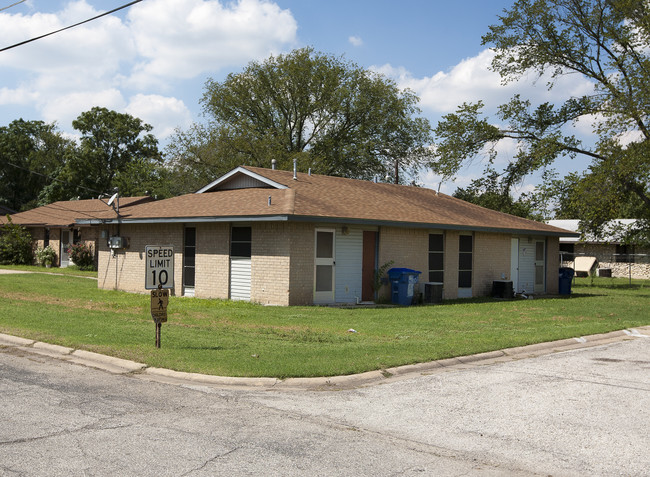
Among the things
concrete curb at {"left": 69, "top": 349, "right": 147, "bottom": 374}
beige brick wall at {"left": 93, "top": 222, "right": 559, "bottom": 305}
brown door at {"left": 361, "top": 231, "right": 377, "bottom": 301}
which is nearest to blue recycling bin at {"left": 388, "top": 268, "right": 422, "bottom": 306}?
beige brick wall at {"left": 93, "top": 222, "right": 559, "bottom": 305}

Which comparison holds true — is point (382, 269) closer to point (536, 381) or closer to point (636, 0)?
point (536, 381)

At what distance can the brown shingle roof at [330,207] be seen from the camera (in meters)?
18.9

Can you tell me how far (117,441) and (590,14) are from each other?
29.5m

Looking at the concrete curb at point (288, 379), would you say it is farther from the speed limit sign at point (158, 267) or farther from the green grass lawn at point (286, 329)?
the speed limit sign at point (158, 267)

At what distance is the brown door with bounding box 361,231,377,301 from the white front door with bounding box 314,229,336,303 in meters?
1.33

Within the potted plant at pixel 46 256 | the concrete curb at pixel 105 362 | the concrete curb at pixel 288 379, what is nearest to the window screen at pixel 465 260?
the concrete curb at pixel 288 379

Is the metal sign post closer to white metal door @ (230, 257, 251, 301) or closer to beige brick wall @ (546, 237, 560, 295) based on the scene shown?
white metal door @ (230, 257, 251, 301)

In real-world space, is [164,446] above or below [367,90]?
below

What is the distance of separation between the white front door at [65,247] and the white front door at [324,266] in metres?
23.4

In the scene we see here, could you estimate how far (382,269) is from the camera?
66.6 feet

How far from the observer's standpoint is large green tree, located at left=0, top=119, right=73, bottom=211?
6912 centimetres

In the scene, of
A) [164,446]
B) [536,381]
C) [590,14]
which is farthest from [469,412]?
[590,14]

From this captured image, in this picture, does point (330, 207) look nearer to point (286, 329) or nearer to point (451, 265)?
point (451, 265)

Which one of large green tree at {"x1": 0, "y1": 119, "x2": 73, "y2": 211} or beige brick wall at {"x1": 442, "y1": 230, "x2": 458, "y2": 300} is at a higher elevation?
large green tree at {"x1": 0, "y1": 119, "x2": 73, "y2": 211}
